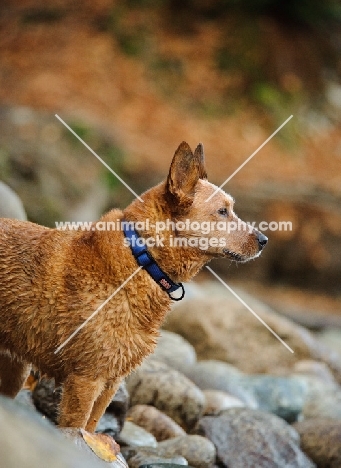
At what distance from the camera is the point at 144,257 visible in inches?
199

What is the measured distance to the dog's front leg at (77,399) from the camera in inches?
194

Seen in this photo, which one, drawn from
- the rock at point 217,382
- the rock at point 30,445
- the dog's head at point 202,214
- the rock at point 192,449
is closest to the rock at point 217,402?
the rock at point 217,382

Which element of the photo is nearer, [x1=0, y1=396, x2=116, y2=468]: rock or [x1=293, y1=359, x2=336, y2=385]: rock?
[x1=0, y1=396, x2=116, y2=468]: rock

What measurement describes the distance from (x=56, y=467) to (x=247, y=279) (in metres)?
13.4

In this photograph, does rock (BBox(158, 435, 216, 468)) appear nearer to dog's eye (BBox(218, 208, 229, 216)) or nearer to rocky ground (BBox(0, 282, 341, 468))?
rocky ground (BBox(0, 282, 341, 468))

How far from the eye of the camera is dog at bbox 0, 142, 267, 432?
493cm

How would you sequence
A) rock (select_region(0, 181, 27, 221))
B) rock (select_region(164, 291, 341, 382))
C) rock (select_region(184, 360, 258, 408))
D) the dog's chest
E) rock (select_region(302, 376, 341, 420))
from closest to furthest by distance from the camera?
the dog's chest
rock (select_region(0, 181, 27, 221))
rock (select_region(184, 360, 258, 408))
rock (select_region(302, 376, 341, 420))
rock (select_region(164, 291, 341, 382))

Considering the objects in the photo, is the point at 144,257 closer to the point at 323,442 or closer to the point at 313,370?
the point at 323,442

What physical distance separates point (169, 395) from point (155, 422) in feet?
1.25

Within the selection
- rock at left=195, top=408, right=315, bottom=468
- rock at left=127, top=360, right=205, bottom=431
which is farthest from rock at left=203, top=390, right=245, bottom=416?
rock at left=195, top=408, right=315, bottom=468

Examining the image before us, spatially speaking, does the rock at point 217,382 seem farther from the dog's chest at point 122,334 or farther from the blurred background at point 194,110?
the blurred background at point 194,110

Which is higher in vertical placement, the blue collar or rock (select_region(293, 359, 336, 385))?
the blue collar

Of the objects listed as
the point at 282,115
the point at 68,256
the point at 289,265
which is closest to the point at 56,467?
the point at 68,256

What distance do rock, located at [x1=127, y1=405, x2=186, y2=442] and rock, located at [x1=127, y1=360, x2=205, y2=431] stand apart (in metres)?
0.16
